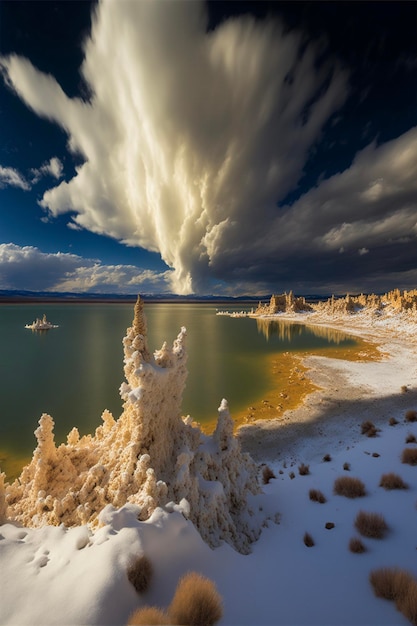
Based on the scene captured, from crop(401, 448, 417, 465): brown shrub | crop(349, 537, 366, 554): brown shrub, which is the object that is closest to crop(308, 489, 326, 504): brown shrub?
crop(349, 537, 366, 554): brown shrub

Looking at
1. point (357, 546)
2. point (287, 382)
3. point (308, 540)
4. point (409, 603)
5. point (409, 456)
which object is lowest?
point (287, 382)

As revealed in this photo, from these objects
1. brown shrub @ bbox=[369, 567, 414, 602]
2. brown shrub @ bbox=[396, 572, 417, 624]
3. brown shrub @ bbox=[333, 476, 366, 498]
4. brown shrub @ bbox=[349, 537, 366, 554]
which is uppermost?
brown shrub @ bbox=[396, 572, 417, 624]

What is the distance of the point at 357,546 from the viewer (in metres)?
5.35

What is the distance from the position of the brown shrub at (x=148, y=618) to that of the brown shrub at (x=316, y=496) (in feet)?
20.3

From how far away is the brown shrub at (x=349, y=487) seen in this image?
746 centimetres

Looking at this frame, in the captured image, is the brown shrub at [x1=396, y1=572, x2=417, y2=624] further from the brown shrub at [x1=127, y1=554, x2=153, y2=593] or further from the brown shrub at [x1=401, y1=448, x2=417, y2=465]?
the brown shrub at [x1=401, y1=448, x2=417, y2=465]

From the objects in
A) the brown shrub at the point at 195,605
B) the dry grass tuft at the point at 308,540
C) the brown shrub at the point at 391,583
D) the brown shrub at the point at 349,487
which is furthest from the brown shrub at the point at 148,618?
the brown shrub at the point at 349,487

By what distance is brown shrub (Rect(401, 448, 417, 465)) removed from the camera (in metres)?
8.80

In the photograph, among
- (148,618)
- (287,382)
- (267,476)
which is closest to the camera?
(148,618)

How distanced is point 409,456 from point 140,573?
972 cm

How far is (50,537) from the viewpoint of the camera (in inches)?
154

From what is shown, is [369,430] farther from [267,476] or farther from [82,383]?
[82,383]

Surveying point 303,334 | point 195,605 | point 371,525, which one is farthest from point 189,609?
point 303,334

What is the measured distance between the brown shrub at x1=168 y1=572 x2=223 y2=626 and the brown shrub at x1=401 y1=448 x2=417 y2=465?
8774 millimetres
